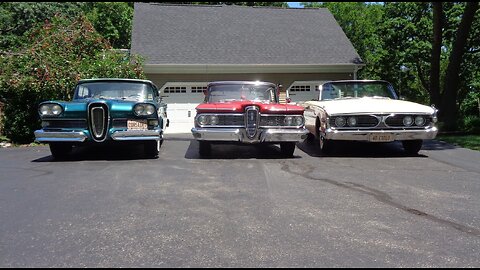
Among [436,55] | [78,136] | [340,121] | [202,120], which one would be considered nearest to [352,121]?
[340,121]

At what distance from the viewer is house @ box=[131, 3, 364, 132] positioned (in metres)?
17.3

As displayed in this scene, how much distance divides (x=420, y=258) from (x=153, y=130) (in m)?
5.99

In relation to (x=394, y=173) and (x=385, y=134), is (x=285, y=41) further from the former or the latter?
(x=394, y=173)

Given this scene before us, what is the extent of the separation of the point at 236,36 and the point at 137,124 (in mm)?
12171

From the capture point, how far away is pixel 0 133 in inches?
548

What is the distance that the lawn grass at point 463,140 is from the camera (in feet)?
35.6

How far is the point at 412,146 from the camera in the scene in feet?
31.0

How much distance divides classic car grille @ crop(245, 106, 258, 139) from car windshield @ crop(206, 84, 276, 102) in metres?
1.05

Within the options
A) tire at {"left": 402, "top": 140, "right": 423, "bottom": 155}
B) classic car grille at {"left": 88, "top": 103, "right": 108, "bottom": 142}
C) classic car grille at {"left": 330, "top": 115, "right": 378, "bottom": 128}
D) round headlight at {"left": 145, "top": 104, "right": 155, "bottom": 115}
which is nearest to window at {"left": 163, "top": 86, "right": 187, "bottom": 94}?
round headlight at {"left": 145, "top": 104, "right": 155, "bottom": 115}

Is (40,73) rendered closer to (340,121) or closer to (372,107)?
(340,121)

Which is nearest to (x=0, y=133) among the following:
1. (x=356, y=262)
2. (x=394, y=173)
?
(x=394, y=173)

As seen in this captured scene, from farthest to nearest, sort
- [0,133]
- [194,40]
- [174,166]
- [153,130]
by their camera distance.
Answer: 1. [194,40]
2. [0,133]
3. [153,130]
4. [174,166]

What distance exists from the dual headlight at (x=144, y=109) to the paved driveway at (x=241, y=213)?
0.95 meters

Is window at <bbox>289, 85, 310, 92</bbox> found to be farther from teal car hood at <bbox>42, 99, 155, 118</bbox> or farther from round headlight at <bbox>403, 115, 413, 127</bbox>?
teal car hood at <bbox>42, 99, 155, 118</bbox>
